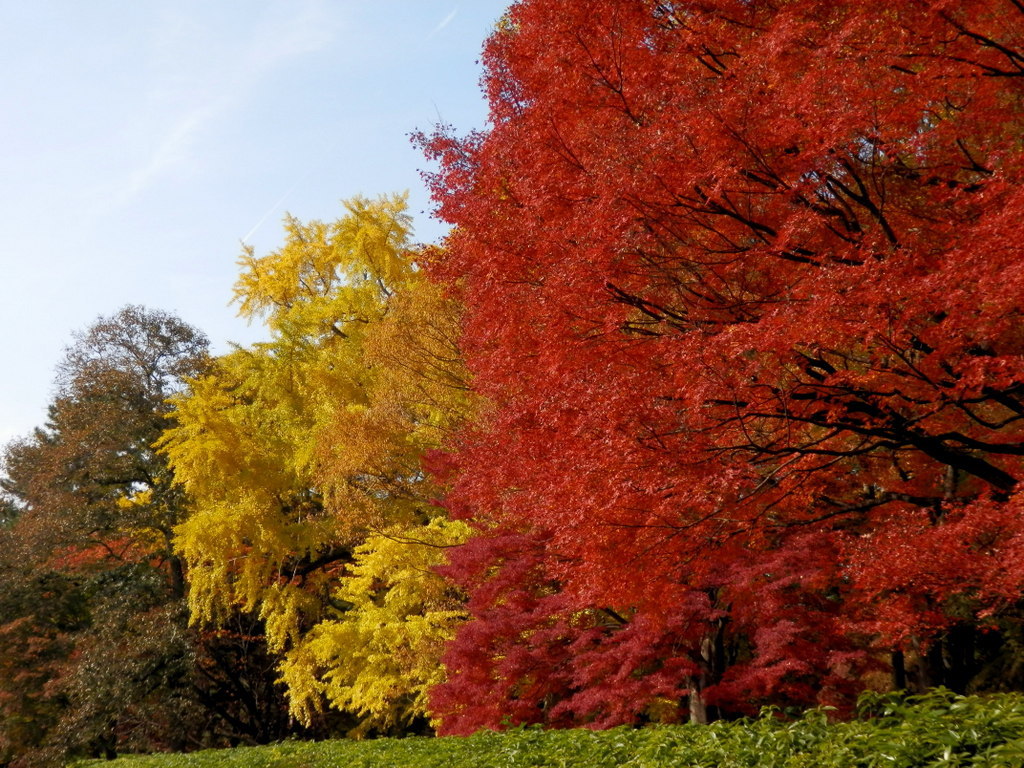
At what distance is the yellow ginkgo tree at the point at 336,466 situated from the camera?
571 inches

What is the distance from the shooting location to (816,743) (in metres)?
4.70

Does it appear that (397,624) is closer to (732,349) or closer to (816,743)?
(732,349)

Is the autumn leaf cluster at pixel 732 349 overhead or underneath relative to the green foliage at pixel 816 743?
overhead

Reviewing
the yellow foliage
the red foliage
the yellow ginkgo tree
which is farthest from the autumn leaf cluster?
the yellow ginkgo tree

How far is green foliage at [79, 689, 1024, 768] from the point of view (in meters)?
4.00

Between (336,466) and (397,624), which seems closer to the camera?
(397,624)

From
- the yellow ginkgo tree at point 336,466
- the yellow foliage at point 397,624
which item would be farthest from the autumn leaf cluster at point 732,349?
the yellow ginkgo tree at point 336,466

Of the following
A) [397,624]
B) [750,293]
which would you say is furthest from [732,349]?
[397,624]

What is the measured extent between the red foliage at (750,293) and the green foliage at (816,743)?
1.50 m

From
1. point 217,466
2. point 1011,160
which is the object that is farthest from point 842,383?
point 217,466

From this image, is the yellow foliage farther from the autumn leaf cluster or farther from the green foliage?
the green foliage

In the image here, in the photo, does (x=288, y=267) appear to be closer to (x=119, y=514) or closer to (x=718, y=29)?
(x=119, y=514)

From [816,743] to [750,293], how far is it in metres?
3.79

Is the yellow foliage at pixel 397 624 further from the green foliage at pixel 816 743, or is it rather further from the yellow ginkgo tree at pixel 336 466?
the green foliage at pixel 816 743
